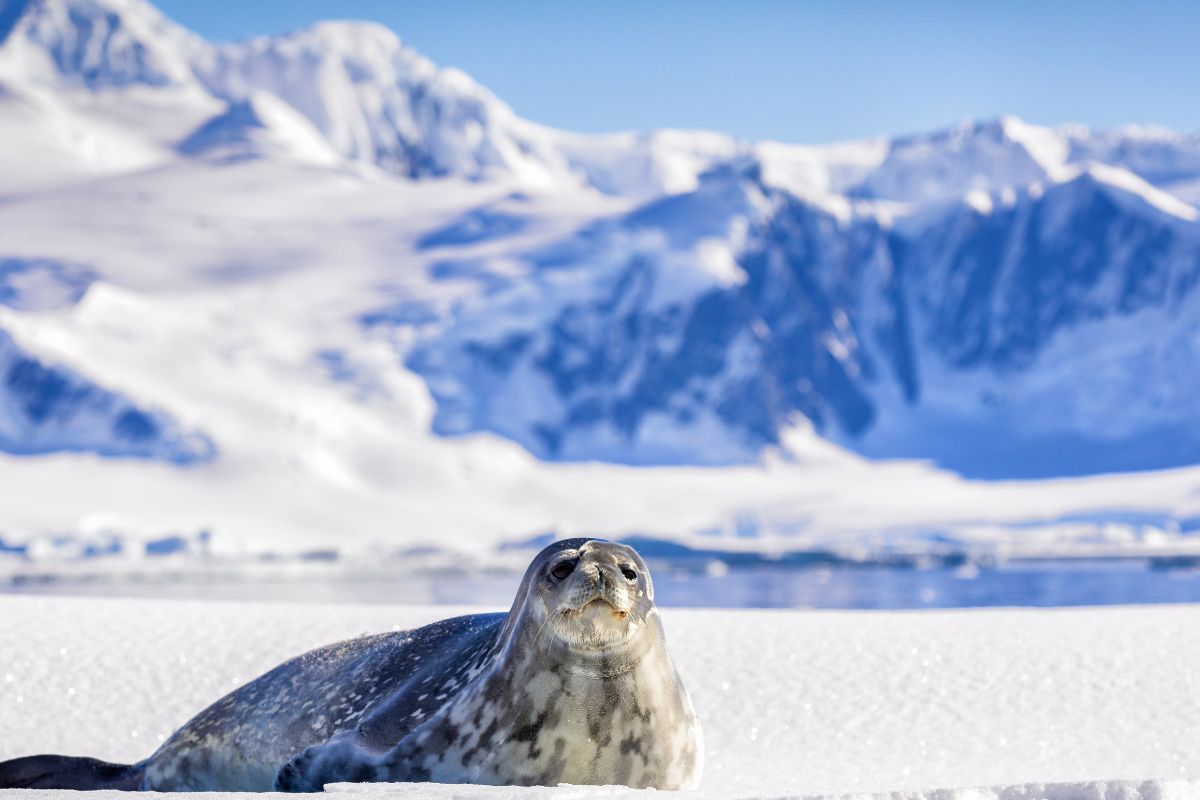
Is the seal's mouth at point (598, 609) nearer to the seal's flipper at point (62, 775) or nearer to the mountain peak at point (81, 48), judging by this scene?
the seal's flipper at point (62, 775)

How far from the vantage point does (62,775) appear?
4125 mm

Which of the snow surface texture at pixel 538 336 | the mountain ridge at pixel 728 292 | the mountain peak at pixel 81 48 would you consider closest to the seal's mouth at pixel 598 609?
the snow surface texture at pixel 538 336

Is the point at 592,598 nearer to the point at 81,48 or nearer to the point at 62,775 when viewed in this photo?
the point at 62,775

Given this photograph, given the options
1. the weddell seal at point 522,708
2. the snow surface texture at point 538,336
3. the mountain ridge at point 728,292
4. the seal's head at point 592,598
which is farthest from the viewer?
the mountain ridge at point 728,292

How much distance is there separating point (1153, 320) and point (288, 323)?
74.0 meters

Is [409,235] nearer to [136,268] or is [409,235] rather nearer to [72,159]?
[136,268]

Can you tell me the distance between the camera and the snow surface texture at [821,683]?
16.1 ft

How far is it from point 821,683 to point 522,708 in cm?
249

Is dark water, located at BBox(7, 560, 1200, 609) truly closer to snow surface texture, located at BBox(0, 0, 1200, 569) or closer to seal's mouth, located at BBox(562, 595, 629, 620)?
snow surface texture, located at BBox(0, 0, 1200, 569)

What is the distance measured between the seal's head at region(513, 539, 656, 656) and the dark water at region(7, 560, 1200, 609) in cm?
3750

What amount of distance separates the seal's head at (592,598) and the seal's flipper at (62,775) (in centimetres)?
151

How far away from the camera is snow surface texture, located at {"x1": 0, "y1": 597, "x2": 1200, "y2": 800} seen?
492cm

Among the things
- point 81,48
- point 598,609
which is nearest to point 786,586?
point 598,609

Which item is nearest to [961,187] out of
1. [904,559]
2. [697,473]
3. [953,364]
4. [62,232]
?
[953,364]
